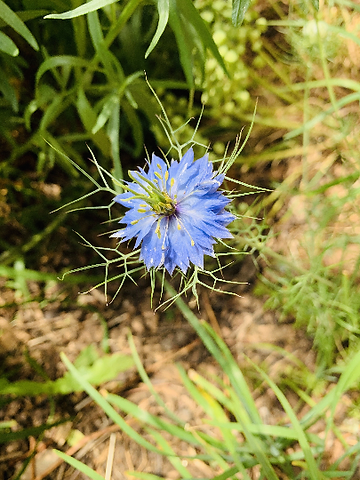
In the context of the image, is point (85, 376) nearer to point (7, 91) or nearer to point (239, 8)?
point (7, 91)

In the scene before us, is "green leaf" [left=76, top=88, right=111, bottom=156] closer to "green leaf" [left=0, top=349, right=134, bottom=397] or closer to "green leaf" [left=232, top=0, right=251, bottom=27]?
"green leaf" [left=232, top=0, right=251, bottom=27]

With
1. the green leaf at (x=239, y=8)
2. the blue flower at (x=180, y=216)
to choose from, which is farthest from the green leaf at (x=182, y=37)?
the blue flower at (x=180, y=216)

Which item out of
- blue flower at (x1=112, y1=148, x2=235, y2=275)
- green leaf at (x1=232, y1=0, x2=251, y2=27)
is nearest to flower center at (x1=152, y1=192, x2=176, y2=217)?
blue flower at (x1=112, y1=148, x2=235, y2=275)

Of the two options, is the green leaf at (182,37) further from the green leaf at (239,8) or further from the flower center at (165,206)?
the flower center at (165,206)

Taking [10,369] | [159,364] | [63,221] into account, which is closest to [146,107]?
[63,221]

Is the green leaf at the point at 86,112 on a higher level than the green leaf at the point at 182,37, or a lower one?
lower

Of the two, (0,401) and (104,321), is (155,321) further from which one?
(0,401)

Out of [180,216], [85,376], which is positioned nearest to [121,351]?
[85,376]

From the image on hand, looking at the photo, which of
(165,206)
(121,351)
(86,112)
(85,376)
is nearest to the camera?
(165,206)

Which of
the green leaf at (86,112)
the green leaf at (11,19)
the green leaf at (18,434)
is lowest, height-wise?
the green leaf at (18,434)
